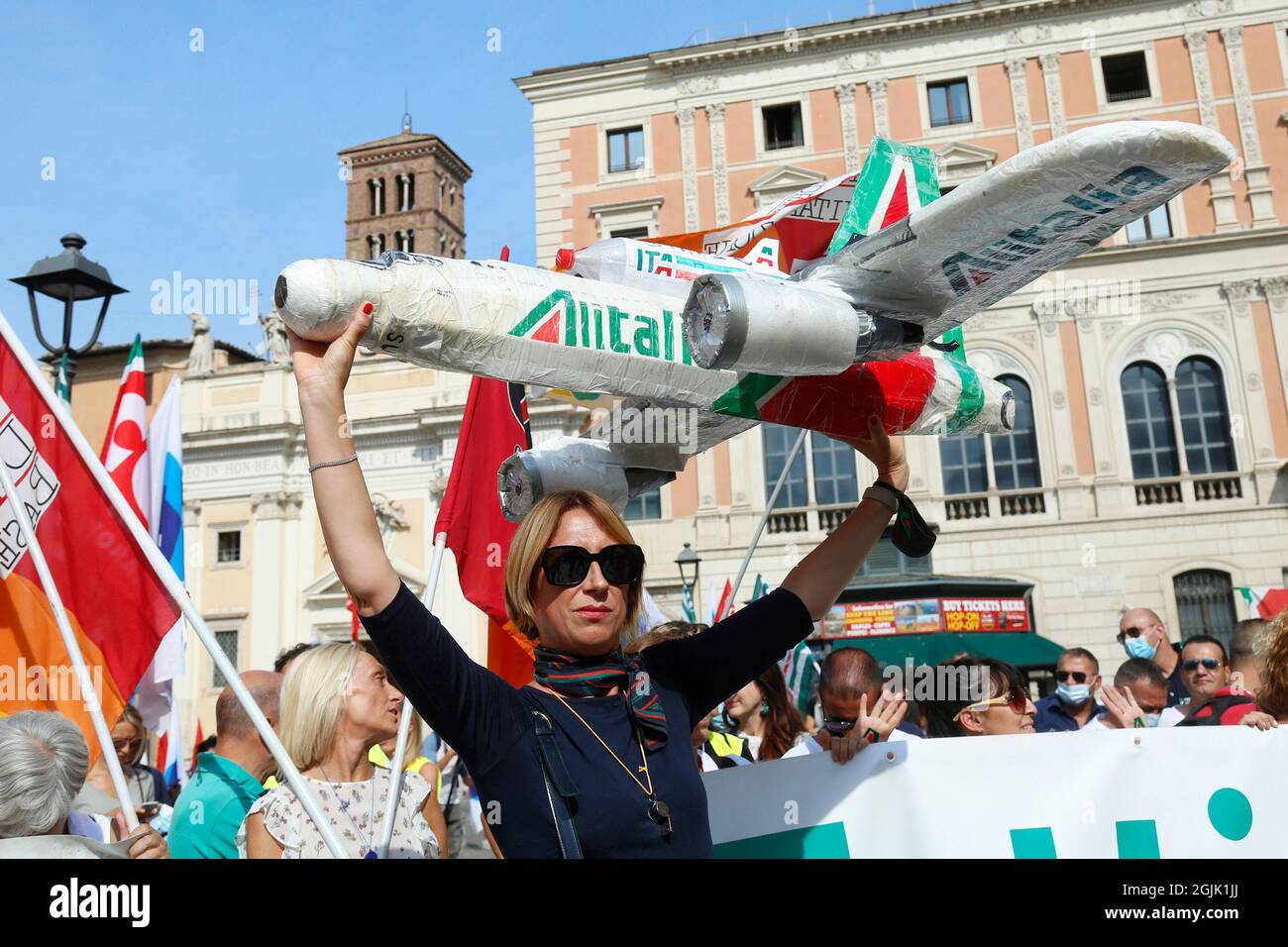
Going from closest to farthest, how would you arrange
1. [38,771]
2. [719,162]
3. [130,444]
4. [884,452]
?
[38,771], [884,452], [130,444], [719,162]

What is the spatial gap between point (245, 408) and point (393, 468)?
5.23m

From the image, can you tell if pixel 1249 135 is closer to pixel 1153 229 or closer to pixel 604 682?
pixel 1153 229

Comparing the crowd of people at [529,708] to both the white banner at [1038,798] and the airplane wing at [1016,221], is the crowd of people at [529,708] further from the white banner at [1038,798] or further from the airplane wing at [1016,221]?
the airplane wing at [1016,221]

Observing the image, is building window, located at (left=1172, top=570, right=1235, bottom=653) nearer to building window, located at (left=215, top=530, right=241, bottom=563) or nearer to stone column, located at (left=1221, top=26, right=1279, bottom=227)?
stone column, located at (left=1221, top=26, right=1279, bottom=227)

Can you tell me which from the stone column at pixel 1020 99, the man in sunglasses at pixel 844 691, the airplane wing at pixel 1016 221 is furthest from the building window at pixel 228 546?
the airplane wing at pixel 1016 221

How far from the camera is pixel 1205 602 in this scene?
2172cm

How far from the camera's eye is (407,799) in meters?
3.52

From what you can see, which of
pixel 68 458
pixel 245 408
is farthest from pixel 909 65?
pixel 68 458

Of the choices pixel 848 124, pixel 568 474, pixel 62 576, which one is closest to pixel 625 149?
pixel 848 124

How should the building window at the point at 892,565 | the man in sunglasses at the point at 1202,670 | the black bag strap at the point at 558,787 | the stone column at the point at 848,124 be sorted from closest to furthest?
the black bag strap at the point at 558,787 < the man in sunglasses at the point at 1202,670 < the building window at the point at 892,565 < the stone column at the point at 848,124

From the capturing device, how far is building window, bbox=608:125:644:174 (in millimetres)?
26641

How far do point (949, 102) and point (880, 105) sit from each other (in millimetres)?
1627

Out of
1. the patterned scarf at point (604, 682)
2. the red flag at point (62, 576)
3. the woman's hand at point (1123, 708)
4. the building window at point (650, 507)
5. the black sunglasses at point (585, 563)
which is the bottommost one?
the woman's hand at point (1123, 708)

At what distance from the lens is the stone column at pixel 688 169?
83.9 ft
